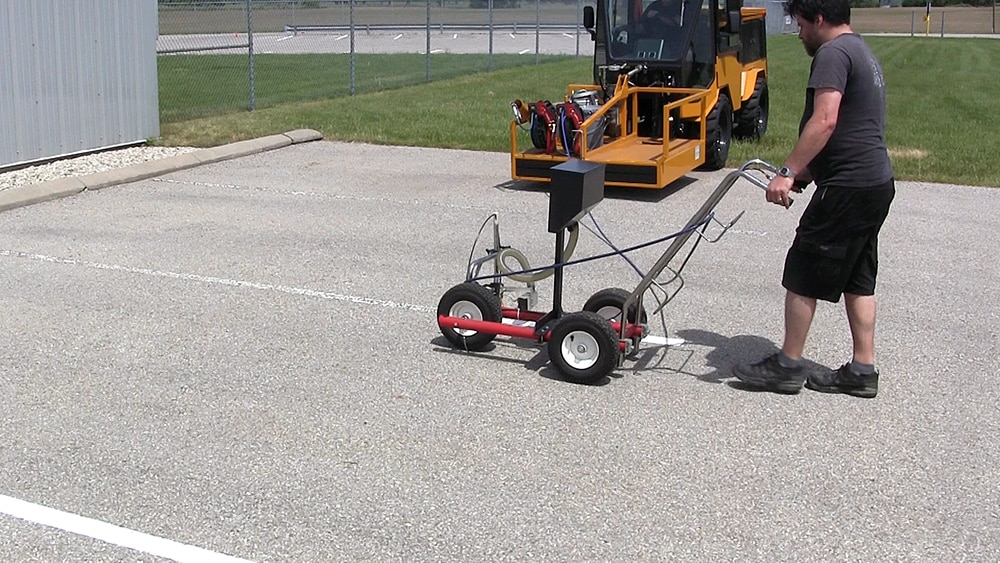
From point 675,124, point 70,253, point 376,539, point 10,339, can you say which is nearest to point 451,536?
point 376,539

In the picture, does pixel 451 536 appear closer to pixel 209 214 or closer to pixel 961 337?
pixel 961 337

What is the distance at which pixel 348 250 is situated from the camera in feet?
28.3

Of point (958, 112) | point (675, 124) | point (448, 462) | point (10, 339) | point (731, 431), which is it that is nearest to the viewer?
point (448, 462)

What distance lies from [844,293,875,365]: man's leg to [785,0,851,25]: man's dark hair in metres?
1.34

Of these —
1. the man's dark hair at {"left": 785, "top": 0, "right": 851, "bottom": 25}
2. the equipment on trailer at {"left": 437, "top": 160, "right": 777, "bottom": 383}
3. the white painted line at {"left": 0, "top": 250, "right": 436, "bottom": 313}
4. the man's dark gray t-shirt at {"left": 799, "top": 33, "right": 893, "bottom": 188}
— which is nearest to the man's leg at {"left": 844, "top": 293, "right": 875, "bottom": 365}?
the man's dark gray t-shirt at {"left": 799, "top": 33, "right": 893, "bottom": 188}

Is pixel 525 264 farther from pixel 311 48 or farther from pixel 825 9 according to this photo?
pixel 311 48

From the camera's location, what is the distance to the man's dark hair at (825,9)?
5266mm

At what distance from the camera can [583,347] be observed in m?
5.68

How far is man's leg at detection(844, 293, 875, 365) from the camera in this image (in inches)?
219

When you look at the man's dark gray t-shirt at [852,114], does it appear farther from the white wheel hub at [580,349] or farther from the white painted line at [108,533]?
the white painted line at [108,533]

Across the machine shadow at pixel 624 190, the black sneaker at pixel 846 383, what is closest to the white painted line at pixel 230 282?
the black sneaker at pixel 846 383

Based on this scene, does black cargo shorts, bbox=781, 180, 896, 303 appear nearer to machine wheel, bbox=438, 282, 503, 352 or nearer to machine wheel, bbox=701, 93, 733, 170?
machine wheel, bbox=438, 282, 503, 352

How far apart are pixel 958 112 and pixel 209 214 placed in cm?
1427

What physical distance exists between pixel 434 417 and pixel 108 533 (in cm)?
165
